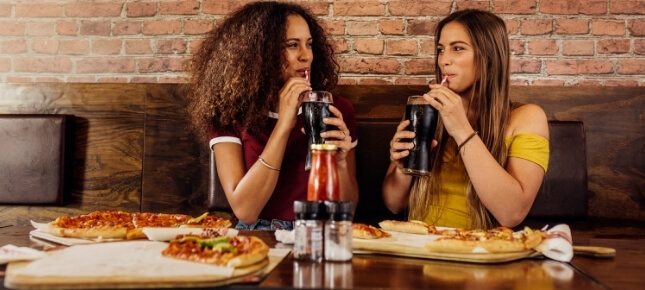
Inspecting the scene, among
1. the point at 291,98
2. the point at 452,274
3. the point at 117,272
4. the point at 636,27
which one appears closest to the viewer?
the point at 117,272

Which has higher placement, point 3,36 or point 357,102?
point 3,36

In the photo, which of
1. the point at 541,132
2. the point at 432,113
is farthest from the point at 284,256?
the point at 541,132

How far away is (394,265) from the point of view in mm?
1092

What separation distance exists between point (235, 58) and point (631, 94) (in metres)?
1.72

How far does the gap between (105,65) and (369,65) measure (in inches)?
50.8

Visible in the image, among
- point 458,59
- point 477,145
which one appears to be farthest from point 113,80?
point 477,145

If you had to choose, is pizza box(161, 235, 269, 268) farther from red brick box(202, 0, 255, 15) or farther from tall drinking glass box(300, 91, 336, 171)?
red brick box(202, 0, 255, 15)

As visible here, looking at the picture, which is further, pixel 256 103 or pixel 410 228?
pixel 256 103

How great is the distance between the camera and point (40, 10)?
2.85 metres

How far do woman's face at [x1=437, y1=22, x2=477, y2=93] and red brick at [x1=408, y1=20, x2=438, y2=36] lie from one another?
681 mm

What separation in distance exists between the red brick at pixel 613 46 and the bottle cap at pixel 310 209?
82.4 inches

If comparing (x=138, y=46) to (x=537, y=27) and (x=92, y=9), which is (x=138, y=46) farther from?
(x=537, y=27)

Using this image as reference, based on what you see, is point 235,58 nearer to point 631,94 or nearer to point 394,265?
point 394,265

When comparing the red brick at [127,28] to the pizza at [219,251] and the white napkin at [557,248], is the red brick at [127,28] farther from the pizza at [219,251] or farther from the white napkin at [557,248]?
the white napkin at [557,248]
